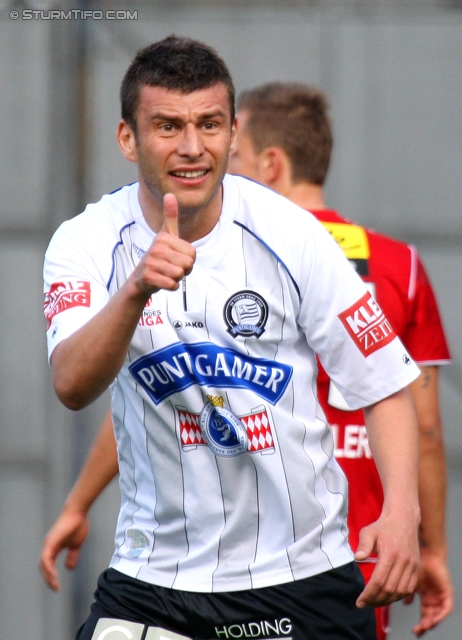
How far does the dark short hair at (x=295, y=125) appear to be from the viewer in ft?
12.2

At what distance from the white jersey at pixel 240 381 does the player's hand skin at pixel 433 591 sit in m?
0.79

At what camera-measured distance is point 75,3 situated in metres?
5.41

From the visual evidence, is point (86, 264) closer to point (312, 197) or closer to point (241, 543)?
point (241, 543)

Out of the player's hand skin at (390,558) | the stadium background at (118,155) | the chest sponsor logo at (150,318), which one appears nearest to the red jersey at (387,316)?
the chest sponsor logo at (150,318)

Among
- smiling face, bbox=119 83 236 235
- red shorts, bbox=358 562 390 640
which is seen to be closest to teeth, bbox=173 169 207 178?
smiling face, bbox=119 83 236 235

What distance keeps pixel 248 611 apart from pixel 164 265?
92cm

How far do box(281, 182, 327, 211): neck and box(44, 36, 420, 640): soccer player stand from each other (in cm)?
103

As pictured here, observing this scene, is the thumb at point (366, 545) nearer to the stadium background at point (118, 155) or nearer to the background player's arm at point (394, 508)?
the background player's arm at point (394, 508)

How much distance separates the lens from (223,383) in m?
2.49

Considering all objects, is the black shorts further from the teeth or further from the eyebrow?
the eyebrow

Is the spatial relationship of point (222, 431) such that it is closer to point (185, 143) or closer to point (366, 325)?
point (366, 325)

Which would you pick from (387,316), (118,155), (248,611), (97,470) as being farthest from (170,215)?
(118,155)

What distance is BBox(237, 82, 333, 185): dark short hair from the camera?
3727 millimetres

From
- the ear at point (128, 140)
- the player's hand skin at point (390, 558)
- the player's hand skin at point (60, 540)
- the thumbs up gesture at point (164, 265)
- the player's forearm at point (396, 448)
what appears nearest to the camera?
the thumbs up gesture at point (164, 265)
